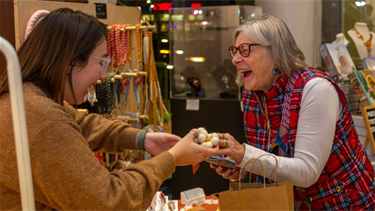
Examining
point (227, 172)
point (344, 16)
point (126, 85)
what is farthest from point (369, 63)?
point (126, 85)

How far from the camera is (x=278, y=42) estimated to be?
1.77m

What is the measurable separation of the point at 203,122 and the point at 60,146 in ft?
10.6

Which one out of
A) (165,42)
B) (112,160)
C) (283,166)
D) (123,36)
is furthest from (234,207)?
(165,42)

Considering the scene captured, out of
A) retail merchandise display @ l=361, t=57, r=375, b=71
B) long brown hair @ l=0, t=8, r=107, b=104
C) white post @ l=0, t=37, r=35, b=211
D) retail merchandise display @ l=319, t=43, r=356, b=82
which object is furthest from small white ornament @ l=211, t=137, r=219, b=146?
retail merchandise display @ l=361, t=57, r=375, b=71

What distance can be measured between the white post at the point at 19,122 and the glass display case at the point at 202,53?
3638 millimetres

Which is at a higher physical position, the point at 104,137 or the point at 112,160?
the point at 104,137

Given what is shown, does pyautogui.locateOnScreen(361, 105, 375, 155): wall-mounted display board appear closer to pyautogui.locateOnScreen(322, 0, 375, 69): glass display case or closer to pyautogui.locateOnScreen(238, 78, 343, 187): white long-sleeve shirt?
pyautogui.locateOnScreen(238, 78, 343, 187): white long-sleeve shirt

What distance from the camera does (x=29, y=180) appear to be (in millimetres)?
627

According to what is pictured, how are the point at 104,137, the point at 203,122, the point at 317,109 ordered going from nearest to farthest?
the point at 317,109
the point at 104,137
the point at 203,122

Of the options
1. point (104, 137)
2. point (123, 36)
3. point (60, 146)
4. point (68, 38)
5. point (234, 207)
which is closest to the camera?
point (60, 146)

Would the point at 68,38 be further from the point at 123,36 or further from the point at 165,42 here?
the point at 165,42

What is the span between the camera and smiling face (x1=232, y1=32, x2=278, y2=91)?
1820mm

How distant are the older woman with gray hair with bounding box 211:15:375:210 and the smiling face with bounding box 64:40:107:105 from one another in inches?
27.7

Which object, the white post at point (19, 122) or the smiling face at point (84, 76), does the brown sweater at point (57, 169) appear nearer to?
the smiling face at point (84, 76)
